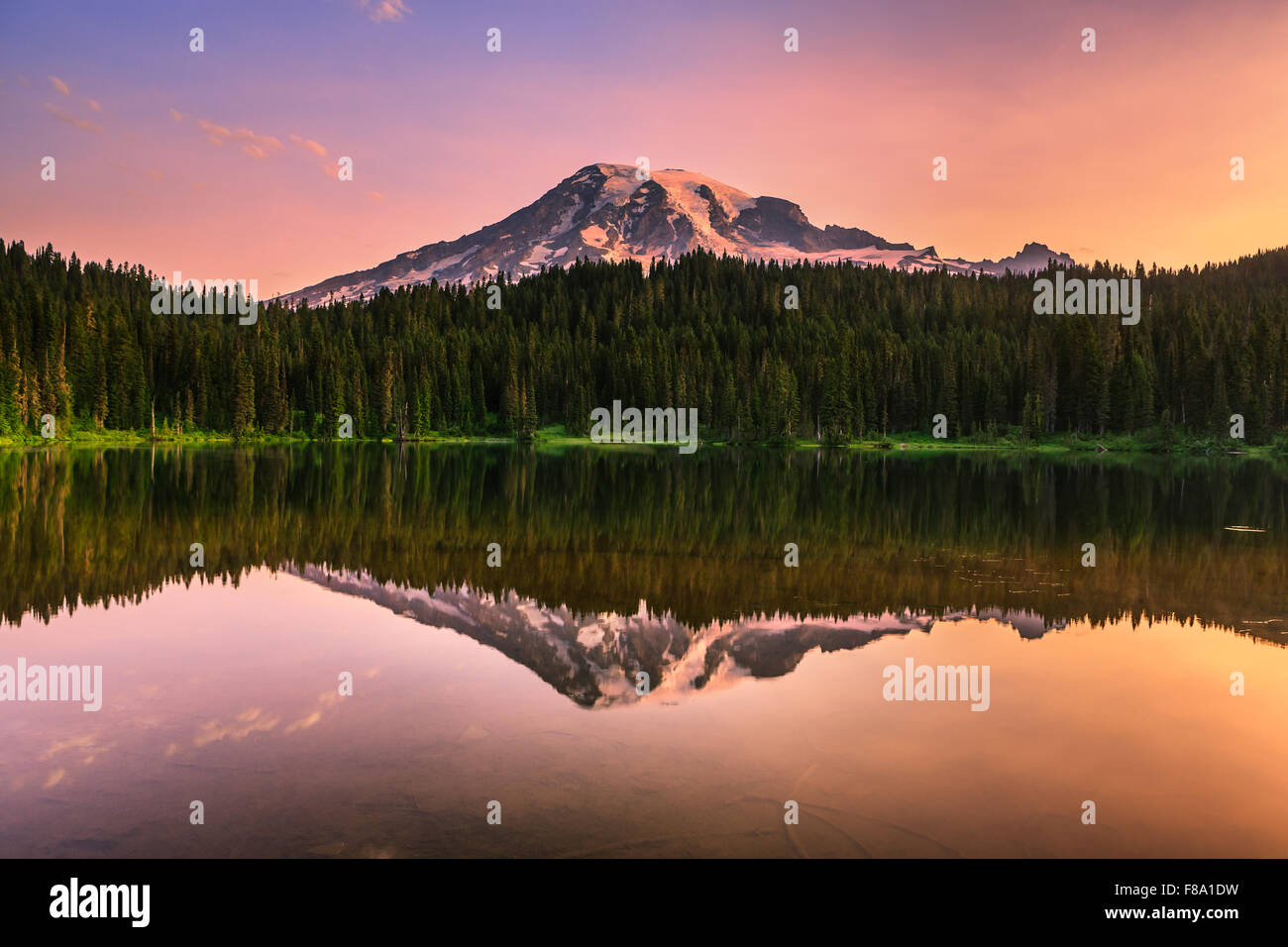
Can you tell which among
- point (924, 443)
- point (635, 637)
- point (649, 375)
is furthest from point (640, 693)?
point (649, 375)

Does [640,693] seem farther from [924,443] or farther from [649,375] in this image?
[649,375]

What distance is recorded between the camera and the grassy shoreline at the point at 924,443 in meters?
123

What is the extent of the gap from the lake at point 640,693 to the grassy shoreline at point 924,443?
10550cm

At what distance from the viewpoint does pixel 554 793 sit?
897 centimetres

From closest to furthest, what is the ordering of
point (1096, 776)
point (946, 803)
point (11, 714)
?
point (946, 803), point (1096, 776), point (11, 714)

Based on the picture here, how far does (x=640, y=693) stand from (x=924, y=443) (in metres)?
140

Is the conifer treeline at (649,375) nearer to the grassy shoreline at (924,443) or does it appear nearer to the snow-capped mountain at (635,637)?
the grassy shoreline at (924,443)

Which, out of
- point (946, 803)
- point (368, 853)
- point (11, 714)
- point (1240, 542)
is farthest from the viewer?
point (1240, 542)

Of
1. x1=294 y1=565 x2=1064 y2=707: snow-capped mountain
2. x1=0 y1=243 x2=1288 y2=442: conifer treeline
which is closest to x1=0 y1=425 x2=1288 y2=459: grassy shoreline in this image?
x1=0 y1=243 x2=1288 y2=442: conifer treeline

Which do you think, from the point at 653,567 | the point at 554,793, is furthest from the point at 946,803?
the point at 653,567

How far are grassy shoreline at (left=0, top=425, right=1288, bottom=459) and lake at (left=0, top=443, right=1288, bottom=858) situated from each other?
10550 centimetres

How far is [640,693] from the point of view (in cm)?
1265
